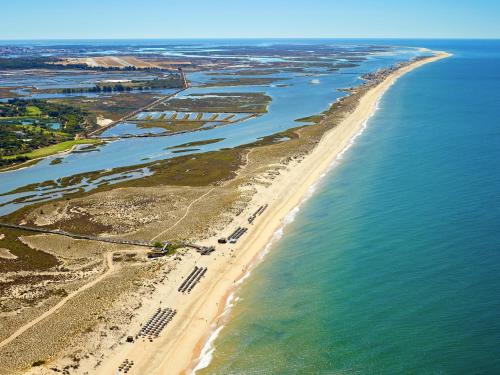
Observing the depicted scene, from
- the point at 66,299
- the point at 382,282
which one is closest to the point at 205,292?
the point at 66,299

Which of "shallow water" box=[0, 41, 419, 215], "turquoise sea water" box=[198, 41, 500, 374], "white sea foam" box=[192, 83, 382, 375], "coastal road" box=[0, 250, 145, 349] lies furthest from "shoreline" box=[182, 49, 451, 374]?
"shallow water" box=[0, 41, 419, 215]

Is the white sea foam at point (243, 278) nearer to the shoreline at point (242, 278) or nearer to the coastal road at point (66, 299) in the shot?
the shoreline at point (242, 278)

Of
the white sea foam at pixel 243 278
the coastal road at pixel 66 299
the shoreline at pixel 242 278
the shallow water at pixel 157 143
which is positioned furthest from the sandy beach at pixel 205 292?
the shallow water at pixel 157 143

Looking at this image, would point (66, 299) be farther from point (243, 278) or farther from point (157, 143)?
point (157, 143)

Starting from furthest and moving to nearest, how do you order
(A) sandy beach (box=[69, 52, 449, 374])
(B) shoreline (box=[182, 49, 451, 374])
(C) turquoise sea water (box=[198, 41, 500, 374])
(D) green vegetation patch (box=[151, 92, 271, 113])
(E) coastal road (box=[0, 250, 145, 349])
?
(D) green vegetation patch (box=[151, 92, 271, 113]) < (E) coastal road (box=[0, 250, 145, 349]) < (B) shoreline (box=[182, 49, 451, 374]) < (A) sandy beach (box=[69, 52, 449, 374]) < (C) turquoise sea water (box=[198, 41, 500, 374])

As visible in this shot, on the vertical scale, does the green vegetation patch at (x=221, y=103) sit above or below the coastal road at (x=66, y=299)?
above

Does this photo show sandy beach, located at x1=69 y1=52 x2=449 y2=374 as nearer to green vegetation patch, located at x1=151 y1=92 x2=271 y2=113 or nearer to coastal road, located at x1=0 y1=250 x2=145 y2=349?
coastal road, located at x1=0 y1=250 x2=145 y2=349

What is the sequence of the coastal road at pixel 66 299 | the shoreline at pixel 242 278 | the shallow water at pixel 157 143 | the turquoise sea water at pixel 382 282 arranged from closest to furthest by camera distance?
the turquoise sea water at pixel 382 282 → the shoreline at pixel 242 278 → the coastal road at pixel 66 299 → the shallow water at pixel 157 143

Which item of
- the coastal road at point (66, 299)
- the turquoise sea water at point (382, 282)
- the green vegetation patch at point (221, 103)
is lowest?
the coastal road at point (66, 299)
